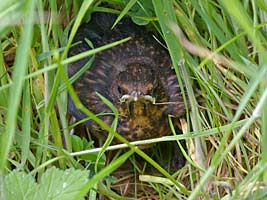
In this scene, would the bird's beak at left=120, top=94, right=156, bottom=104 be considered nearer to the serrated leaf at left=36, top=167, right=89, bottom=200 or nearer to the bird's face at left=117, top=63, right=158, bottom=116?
the bird's face at left=117, top=63, right=158, bottom=116

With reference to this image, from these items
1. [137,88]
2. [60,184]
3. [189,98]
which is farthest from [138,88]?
[60,184]

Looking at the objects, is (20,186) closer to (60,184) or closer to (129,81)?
(60,184)

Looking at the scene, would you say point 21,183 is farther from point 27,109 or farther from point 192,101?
point 192,101

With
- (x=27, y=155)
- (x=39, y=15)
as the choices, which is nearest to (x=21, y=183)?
(x=27, y=155)

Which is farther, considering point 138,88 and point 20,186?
point 138,88

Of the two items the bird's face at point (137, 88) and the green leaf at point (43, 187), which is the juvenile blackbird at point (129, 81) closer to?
the bird's face at point (137, 88)

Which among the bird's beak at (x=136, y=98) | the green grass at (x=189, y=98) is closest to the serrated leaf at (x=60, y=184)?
the green grass at (x=189, y=98)
